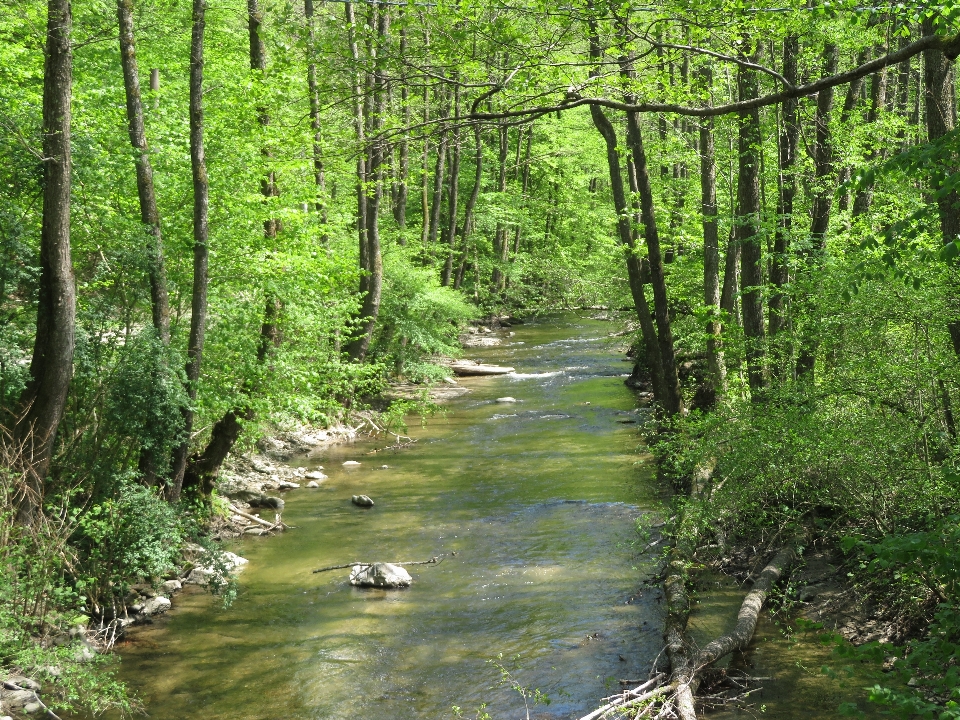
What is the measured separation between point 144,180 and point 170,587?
4.80 m

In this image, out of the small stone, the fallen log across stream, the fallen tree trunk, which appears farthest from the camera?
the small stone

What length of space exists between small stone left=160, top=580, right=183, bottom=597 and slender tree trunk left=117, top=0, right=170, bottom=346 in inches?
109

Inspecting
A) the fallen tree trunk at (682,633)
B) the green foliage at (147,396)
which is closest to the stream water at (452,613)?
the fallen tree trunk at (682,633)

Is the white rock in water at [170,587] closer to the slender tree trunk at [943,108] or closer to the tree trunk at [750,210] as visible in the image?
the tree trunk at [750,210]

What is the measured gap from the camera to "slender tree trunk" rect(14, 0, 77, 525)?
8445 millimetres

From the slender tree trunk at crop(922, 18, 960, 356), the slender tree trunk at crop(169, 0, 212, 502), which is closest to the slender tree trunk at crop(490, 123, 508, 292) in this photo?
the slender tree trunk at crop(169, 0, 212, 502)

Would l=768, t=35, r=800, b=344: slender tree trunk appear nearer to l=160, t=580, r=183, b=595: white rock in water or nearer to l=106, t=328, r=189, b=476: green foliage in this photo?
l=106, t=328, r=189, b=476: green foliage

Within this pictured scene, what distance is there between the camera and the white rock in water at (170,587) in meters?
9.72

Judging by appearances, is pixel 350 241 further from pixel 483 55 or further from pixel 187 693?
pixel 187 693

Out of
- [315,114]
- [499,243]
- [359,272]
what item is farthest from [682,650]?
[499,243]

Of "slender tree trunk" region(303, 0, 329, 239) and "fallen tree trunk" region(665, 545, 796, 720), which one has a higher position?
"slender tree trunk" region(303, 0, 329, 239)

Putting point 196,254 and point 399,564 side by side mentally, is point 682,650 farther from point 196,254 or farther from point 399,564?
point 196,254

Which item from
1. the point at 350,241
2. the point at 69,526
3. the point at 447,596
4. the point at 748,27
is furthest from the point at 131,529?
the point at 350,241

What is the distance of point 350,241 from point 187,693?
14.5 m
